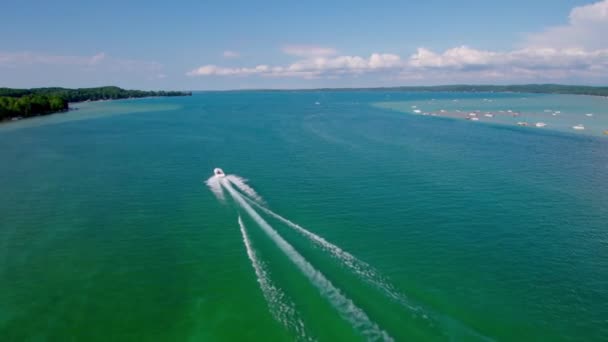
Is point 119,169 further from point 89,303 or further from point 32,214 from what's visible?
point 89,303

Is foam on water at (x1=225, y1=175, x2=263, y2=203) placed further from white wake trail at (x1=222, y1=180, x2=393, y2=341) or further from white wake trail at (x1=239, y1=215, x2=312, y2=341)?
white wake trail at (x1=239, y1=215, x2=312, y2=341)

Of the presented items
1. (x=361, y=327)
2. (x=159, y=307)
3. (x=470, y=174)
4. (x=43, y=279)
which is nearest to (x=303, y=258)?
(x=361, y=327)

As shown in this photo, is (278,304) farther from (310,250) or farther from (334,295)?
(310,250)

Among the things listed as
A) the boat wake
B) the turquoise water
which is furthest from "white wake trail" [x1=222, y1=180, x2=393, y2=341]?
the turquoise water

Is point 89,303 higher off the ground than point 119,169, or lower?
lower

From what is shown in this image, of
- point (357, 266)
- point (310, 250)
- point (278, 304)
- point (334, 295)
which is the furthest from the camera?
point (310, 250)

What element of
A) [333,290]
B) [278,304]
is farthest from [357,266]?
[278,304]
